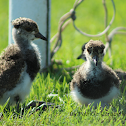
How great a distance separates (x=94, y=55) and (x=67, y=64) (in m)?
2.38

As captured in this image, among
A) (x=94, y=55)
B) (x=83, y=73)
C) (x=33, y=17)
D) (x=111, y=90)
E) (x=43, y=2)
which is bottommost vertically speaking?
(x=111, y=90)

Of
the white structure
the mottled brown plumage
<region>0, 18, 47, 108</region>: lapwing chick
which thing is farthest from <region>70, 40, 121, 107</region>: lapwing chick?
the white structure

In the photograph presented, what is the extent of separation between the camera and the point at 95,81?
3.40 meters

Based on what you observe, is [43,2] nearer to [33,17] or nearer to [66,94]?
[33,17]

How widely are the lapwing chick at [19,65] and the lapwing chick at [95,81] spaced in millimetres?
735

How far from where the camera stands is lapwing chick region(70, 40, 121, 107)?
336cm

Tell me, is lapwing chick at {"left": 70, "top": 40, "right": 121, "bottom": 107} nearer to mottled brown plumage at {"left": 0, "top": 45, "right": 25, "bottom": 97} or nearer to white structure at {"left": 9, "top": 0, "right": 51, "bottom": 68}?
mottled brown plumage at {"left": 0, "top": 45, "right": 25, "bottom": 97}

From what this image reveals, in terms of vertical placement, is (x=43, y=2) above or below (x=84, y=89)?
above

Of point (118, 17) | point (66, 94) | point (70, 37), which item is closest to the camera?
point (66, 94)

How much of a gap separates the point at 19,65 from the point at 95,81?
110 cm

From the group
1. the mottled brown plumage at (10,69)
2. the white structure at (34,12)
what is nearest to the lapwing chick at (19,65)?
the mottled brown plumage at (10,69)

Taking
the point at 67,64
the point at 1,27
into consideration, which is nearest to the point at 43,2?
the point at 67,64

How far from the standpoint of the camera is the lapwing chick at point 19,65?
11.0 feet

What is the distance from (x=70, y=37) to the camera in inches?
352
